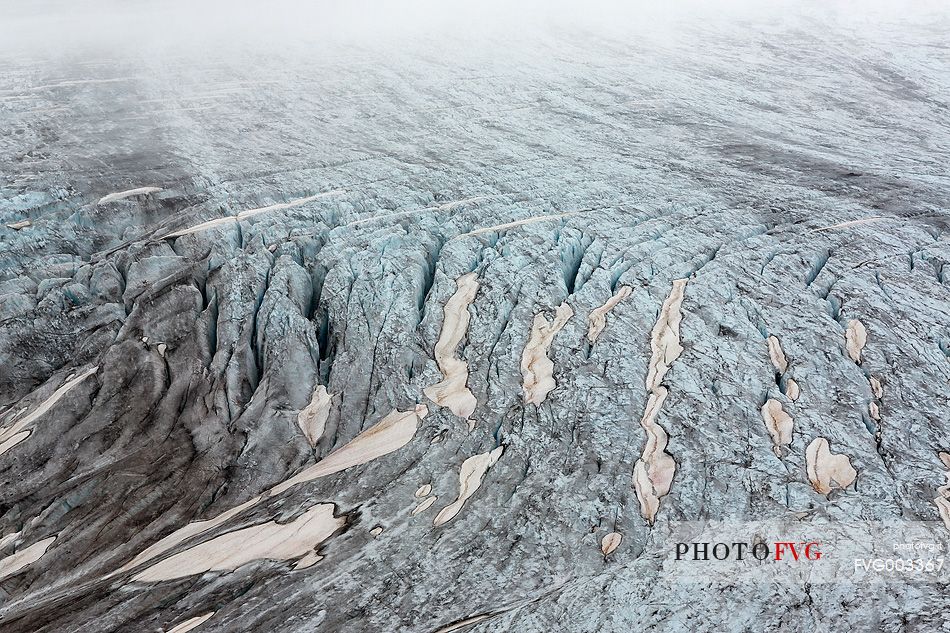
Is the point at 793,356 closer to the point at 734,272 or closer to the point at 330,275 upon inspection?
the point at 734,272

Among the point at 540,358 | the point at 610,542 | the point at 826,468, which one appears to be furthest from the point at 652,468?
the point at 540,358

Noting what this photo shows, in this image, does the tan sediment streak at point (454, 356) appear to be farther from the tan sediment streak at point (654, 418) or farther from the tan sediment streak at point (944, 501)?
the tan sediment streak at point (944, 501)

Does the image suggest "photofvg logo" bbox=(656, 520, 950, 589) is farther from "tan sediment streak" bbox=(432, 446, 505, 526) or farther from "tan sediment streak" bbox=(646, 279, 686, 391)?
"tan sediment streak" bbox=(646, 279, 686, 391)

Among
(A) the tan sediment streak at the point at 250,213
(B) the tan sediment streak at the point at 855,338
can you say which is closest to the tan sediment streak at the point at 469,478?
(B) the tan sediment streak at the point at 855,338

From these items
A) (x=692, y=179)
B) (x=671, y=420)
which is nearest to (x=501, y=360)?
(x=671, y=420)

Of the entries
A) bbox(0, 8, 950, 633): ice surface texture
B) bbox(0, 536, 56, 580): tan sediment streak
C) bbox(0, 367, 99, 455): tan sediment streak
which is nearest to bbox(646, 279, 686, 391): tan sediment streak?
bbox(0, 8, 950, 633): ice surface texture
